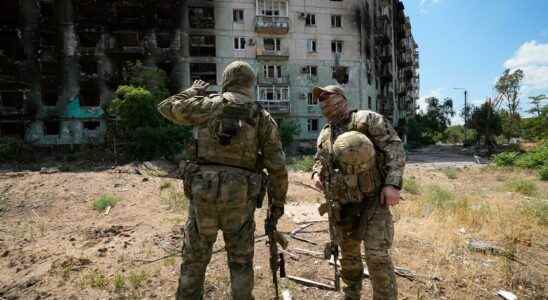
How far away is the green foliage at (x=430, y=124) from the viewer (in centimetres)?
4206

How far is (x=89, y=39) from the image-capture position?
82.4 feet

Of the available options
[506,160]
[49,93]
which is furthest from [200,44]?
[506,160]

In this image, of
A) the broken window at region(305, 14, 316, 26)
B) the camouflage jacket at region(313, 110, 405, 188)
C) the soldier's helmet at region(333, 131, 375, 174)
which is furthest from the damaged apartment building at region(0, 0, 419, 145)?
the soldier's helmet at region(333, 131, 375, 174)

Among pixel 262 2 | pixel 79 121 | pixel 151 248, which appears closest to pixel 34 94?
pixel 79 121

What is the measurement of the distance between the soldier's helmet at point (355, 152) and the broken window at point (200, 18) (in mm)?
25913

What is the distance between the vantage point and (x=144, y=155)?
19297 millimetres

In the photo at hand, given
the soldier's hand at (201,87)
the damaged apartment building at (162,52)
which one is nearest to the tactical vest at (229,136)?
the soldier's hand at (201,87)

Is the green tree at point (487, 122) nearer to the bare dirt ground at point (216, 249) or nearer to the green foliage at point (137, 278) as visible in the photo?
the bare dirt ground at point (216, 249)

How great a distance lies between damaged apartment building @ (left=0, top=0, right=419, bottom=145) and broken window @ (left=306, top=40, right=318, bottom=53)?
107mm

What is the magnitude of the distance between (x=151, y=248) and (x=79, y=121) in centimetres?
2352

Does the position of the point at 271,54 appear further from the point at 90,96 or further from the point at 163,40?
the point at 90,96

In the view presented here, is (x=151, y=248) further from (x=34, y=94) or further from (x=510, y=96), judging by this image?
(x=510, y=96)

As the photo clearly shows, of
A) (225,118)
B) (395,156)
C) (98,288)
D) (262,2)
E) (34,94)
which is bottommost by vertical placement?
(98,288)

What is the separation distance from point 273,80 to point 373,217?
80.5ft
